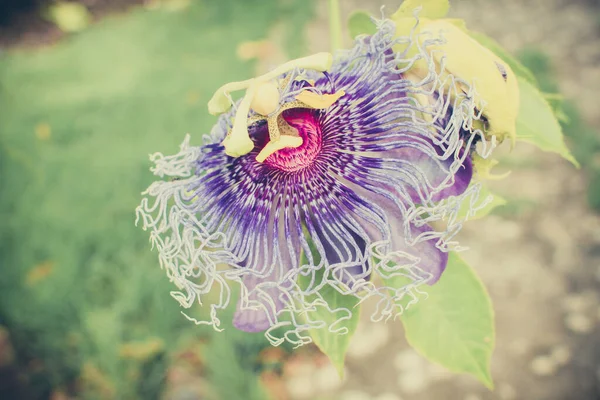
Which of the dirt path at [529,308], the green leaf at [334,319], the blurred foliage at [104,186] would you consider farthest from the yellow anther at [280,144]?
the dirt path at [529,308]

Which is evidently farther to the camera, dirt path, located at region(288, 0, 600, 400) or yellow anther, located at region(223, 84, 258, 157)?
dirt path, located at region(288, 0, 600, 400)

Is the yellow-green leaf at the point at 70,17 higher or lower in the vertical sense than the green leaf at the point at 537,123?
higher

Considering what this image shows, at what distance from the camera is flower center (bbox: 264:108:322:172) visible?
670 millimetres

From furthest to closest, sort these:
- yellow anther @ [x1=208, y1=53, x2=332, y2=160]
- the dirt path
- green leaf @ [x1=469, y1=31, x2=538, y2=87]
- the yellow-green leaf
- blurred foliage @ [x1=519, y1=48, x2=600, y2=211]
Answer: the yellow-green leaf, blurred foliage @ [x1=519, y1=48, x2=600, y2=211], the dirt path, green leaf @ [x1=469, y1=31, x2=538, y2=87], yellow anther @ [x1=208, y1=53, x2=332, y2=160]

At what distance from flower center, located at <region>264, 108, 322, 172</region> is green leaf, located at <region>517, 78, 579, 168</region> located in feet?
0.78

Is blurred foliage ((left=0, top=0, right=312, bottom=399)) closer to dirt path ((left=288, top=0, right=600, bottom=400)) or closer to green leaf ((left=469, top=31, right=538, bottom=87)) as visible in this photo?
dirt path ((left=288, top=0, right=600, bottom=400))

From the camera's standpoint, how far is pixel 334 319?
59 cm

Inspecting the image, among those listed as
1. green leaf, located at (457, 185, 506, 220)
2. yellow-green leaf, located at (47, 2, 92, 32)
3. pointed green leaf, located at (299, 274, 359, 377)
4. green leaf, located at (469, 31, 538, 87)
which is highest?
yellow-green leaf, located at (47, 2, 92, 32)

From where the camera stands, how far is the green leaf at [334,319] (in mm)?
575

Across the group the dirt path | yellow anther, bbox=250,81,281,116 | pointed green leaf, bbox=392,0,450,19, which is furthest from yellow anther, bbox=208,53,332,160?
the dirt path

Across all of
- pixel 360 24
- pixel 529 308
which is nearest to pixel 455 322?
pixel 360 24

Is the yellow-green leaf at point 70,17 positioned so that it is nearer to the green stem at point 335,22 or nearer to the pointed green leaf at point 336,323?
the green stem at point 335,22

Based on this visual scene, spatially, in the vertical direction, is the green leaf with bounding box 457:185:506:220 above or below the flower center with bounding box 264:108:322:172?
below

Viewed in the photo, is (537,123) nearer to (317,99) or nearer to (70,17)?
(317,99)
